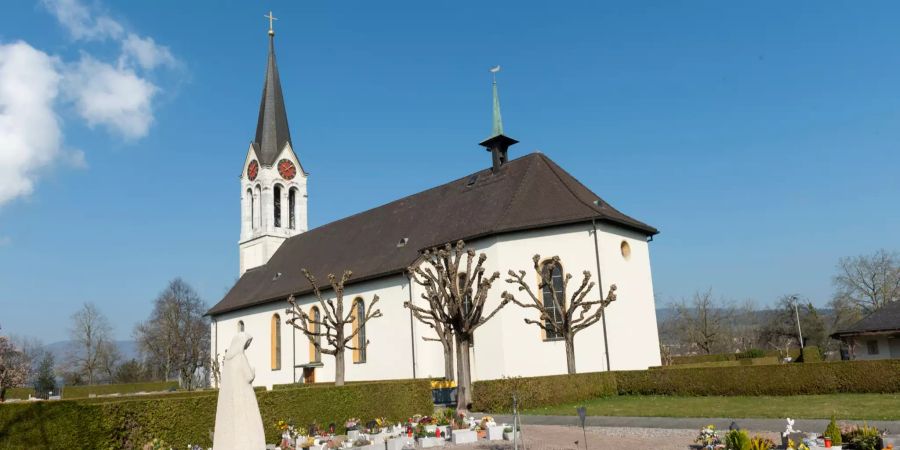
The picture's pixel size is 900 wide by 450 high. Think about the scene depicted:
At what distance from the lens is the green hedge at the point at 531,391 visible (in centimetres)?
2014

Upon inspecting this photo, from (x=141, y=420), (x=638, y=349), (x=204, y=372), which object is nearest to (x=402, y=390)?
(x=141, y=420)

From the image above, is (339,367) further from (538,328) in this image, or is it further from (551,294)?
(551,294)

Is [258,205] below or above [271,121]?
below

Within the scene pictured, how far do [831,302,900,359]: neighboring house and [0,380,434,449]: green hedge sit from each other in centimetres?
2407

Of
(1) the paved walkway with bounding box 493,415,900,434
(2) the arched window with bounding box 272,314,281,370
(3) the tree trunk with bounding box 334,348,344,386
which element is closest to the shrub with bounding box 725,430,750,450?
(1) the paved walkway with bounding box 493,415,900,434

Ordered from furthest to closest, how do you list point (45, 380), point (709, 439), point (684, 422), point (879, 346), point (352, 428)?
1. point (45, 380)
2. point (879, 346)
3. point (352, 428)
4. point (684, 422)
5. point (709, 439)

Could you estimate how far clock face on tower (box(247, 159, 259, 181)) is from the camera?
46406mm

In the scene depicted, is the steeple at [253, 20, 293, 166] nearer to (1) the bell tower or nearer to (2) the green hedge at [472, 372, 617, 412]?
(1) the bell tower

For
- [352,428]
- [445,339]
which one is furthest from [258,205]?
[352,428]

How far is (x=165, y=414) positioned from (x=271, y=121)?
35201mm

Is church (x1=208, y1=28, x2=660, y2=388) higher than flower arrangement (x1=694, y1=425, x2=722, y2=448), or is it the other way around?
church (x1=208, y1=28, x2=660, y2=388)

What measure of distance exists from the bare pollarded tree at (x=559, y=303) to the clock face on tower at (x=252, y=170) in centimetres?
2671

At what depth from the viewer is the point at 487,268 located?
26.8 m

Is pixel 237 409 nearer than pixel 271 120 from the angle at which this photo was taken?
Yes
